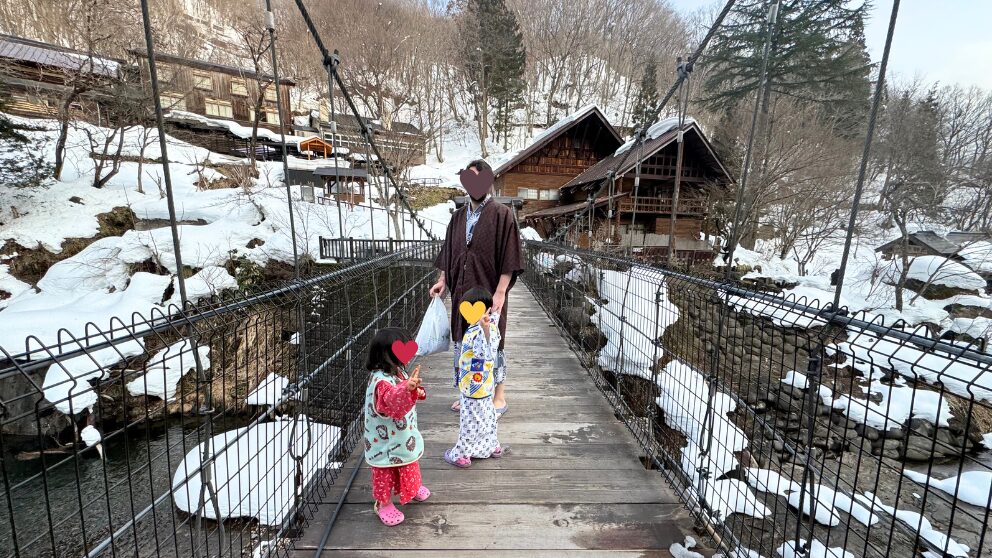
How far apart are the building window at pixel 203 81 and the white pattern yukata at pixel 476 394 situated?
84.6 feet

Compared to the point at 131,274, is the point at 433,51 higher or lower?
higher

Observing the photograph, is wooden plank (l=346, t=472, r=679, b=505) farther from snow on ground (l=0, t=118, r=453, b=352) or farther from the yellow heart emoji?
snow on ground (l=0, t=118, r=453, b=352)

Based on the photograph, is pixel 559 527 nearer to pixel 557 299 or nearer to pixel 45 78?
pixel 557 299

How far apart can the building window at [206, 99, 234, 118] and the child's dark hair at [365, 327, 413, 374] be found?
2798 cm

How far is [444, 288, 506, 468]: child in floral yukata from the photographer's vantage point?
78.7 inches

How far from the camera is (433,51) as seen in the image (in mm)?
22469

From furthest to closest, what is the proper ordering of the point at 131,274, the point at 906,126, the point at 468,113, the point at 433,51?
the point at 468,113, the point at 433,51, the point at 906,126, the point at 131,274

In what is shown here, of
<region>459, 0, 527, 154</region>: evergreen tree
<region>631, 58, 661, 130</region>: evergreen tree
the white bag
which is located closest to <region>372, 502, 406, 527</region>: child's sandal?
the white bag

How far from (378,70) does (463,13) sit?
1572cm

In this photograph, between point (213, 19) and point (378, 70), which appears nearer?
point (378, 70)

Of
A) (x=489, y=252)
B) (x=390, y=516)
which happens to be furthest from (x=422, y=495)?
(x=489, y=252)

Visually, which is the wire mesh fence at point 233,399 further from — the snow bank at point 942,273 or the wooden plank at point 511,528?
the snow bank at point 942,273

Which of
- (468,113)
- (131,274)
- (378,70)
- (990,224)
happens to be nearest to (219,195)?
(131,274)

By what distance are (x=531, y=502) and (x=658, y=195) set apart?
47.4 feet
